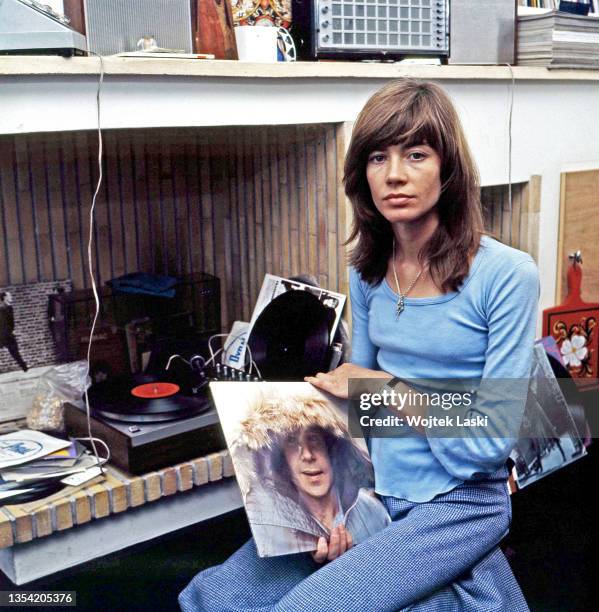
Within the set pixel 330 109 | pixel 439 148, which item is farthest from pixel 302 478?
A: pixel 330 109

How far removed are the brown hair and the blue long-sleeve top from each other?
0.09ft

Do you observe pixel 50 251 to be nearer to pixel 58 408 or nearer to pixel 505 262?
pixel 58 408

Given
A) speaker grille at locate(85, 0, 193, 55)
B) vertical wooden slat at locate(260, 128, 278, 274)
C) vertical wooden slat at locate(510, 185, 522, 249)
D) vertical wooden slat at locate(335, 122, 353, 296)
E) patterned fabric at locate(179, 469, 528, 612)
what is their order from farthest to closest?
vertical wooden slat at locate(510, 185, 522, 249)
vertical wooden slat at locate(260, 128, 278, 274)
vertical wooden slat at locate(335, 122, 353, 296)
speaker grille at locate(85, 0, 193, 55)
patterned fabric at locate(179, 469, 528, 612)

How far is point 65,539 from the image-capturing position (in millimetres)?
1389

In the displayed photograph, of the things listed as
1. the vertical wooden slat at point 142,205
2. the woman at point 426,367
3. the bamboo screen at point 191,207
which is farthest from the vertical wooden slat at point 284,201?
the woman at point 426,367

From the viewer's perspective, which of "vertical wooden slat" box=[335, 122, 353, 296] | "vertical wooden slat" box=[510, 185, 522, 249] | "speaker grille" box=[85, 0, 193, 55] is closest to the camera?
"speaker grille" box=[85, 0, 193, 55]

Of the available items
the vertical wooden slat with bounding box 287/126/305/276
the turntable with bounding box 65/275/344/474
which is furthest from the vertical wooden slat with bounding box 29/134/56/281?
the vertical wooden slat with bounding box 287/126/305/276

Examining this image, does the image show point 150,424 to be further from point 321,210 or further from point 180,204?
point 180,204

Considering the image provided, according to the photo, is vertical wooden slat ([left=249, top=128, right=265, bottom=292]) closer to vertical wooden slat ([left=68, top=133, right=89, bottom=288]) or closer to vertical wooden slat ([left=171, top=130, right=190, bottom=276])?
vertical wooden slat ([left=171, top=130, right=190, bottom=276])

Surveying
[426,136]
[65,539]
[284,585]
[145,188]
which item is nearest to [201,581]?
[284,585]

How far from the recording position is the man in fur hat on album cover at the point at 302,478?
1115 millimetres

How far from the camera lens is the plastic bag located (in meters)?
1.58

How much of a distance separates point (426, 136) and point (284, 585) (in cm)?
67

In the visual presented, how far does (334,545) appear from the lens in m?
1.14
